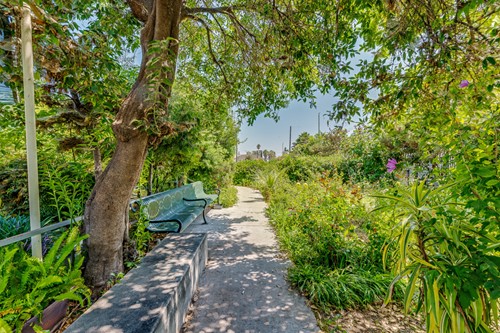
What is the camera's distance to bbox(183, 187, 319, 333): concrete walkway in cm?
206

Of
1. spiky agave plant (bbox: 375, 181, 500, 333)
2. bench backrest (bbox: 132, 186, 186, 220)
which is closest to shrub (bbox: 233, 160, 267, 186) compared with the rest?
bench backrest (bbox: 132, 186, 186, 220)

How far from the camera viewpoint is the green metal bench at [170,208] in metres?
3.46

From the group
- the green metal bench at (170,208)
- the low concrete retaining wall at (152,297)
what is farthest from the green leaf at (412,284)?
the green metal bench at (170,208)

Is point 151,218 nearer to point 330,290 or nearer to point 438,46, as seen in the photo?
point 330,290

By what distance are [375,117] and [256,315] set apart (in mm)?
2758

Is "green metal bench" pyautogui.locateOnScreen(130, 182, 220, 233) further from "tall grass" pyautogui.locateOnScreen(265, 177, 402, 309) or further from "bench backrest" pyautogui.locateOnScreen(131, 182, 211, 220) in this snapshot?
"tall grass" pyautogui.locateOnScreen(265, 177, 402, 309)

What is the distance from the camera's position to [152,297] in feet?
5.82

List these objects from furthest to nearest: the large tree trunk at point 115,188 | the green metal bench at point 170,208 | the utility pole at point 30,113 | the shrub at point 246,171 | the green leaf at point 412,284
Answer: the shrub at point 246,171
the green metal bench at point 170,208
the large tree trunk at point 115,188
the utility pole at point 30,113
the green leaf at point 412,284

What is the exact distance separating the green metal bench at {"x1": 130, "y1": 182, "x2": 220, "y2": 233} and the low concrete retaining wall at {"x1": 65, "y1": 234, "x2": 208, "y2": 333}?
80 centimetres

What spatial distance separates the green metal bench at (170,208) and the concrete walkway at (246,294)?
0.74 meters

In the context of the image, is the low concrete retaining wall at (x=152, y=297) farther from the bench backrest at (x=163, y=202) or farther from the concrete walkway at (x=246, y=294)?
the bench backrest at (x=163, y=202)

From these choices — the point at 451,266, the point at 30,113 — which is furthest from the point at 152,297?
the point at 451,266

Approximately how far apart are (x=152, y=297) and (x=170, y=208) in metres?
3.00

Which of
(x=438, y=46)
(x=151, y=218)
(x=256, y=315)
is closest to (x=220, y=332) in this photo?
(x=256, y=315)
